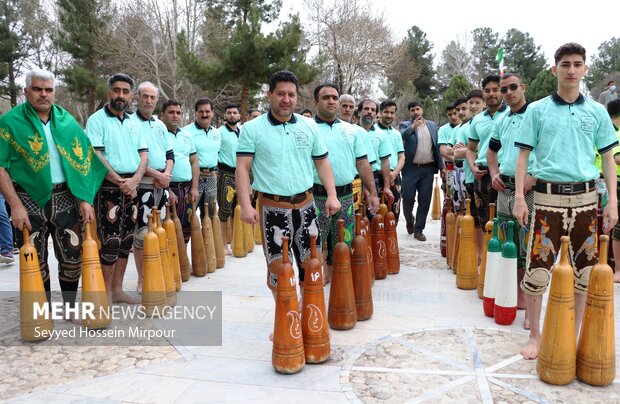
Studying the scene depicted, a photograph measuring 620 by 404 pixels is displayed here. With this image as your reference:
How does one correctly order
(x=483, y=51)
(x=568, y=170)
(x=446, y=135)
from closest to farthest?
(x=568, y=170) → (x=446, y=135) → (x=483, y=51)

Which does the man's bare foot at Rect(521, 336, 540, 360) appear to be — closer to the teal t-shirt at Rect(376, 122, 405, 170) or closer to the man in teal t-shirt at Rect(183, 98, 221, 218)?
the teal t-shirt at Rect(376, 122, 405, 170)

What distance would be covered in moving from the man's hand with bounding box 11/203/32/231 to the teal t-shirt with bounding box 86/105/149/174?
96 centimetres

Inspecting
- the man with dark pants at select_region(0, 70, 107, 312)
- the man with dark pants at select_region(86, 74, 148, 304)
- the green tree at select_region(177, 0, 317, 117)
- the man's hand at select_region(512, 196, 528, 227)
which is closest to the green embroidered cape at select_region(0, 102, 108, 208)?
the man with dark pants at select_region(0, 70, 107, 312)

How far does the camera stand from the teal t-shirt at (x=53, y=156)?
405cm

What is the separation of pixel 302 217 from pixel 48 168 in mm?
2095

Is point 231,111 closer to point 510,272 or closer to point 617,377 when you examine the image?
point 510,272

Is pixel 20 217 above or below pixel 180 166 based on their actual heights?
below

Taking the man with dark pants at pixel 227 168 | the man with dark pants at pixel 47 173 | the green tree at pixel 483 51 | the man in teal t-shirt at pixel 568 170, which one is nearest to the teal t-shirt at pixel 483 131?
the man in teal t-shirt at pixel 568 170

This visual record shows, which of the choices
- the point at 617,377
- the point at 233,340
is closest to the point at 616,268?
the point at 617,377

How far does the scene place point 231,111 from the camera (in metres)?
7.40

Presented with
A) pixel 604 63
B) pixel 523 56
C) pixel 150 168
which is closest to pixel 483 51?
pixel 523 56

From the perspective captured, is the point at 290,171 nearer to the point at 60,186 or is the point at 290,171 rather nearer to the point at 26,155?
the point at 60,186

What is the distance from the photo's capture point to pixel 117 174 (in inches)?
184

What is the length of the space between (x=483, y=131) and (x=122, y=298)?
4118 millimetres
